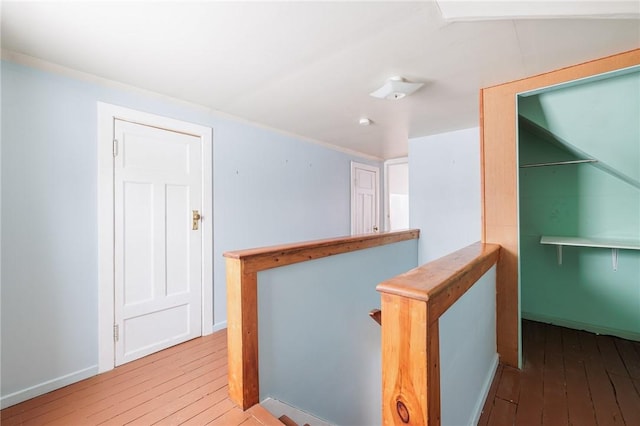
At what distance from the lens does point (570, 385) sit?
175 cm

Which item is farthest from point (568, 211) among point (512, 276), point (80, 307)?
point (80, 307)

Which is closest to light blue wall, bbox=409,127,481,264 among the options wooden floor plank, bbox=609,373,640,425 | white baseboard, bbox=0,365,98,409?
wooden floor plank, bbox=609,373,640,425

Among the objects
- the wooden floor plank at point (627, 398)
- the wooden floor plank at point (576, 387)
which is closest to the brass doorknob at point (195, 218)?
the wooden floor plank at point (576, 387)

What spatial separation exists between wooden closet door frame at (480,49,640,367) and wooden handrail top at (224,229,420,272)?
3.03ft

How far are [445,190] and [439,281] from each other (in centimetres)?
275

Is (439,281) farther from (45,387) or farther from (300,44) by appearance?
(45,387)

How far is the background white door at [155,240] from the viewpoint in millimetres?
2057

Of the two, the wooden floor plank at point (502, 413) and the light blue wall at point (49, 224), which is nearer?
the wooden floor plank at point (502, 413)

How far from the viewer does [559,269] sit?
2.70 metres

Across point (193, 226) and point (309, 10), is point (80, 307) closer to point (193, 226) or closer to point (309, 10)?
point (193, 226)

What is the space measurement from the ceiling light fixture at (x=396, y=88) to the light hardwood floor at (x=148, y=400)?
217cm

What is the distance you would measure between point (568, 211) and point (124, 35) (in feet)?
12.4

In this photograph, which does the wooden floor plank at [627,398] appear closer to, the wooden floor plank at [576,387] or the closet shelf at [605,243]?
the wooden floor plank at [576,387]

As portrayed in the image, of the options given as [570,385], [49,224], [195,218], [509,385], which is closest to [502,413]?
[509,385]
